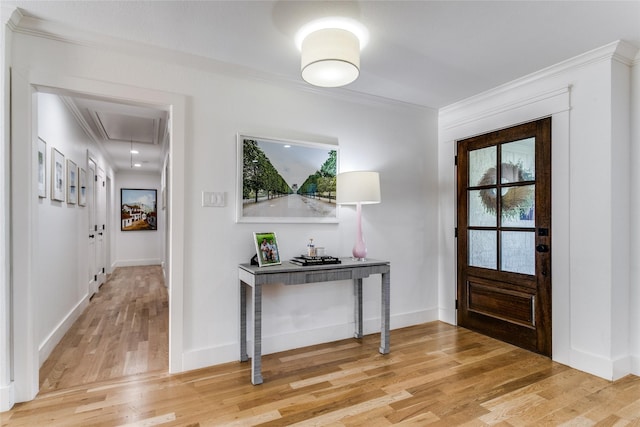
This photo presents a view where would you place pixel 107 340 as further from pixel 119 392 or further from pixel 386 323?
pixel 386 323

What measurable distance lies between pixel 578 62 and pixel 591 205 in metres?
1.08

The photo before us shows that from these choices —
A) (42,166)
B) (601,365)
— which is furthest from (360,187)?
(42,166)

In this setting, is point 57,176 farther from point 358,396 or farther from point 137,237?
point 137,237

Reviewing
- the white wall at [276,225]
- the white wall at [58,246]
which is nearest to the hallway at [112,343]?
the white wall at [58,246]

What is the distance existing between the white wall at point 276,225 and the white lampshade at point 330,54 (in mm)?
914

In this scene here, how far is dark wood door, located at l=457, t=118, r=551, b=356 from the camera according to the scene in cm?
285

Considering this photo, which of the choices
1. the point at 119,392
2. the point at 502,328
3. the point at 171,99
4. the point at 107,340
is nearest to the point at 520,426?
the point at 502,328

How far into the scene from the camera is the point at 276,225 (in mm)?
2979

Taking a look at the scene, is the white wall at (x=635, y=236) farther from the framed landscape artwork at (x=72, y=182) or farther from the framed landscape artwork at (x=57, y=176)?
the framed landscape artwork at (x=72, y=182)

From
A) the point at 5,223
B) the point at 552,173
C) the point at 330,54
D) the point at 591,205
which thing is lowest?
the point at 5,223

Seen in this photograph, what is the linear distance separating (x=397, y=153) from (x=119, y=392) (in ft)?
10.2

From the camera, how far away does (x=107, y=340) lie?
10.5ft

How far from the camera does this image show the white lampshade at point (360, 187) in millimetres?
2945

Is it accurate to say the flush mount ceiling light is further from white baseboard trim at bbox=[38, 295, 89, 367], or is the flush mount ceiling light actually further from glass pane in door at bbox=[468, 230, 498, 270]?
white baseboard trim at bbox=[38, 295, 89, 367]
